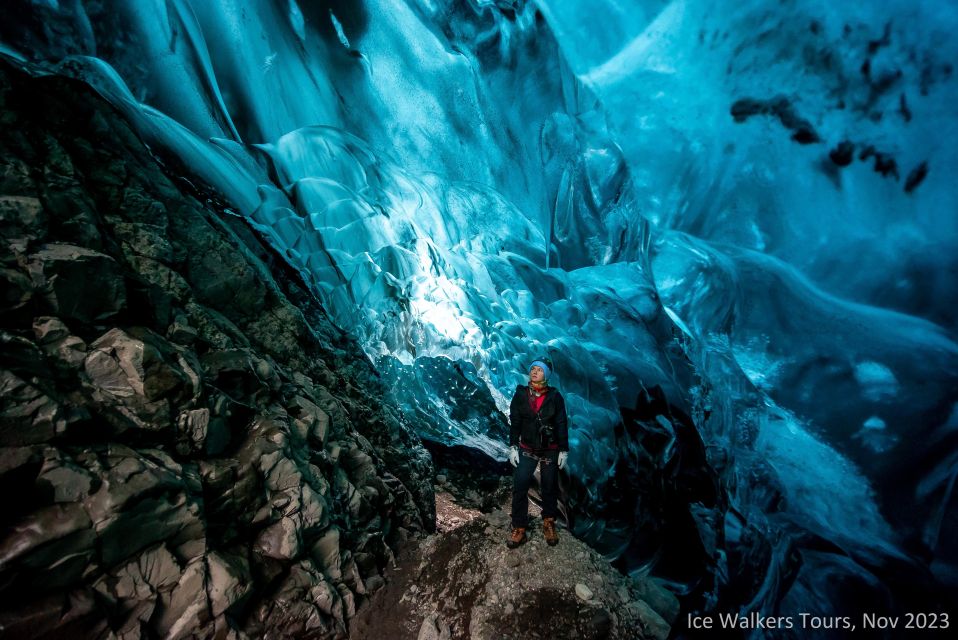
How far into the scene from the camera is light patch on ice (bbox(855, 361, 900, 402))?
4.84m

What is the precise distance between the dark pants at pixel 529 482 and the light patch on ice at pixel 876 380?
4325mm

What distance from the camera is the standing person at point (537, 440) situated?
11.7 ft

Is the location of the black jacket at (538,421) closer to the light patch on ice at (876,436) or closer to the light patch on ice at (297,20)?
the light patch on ice at (876,436)

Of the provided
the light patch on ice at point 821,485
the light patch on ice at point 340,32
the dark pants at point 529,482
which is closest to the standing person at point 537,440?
the dark pants at point 529,482

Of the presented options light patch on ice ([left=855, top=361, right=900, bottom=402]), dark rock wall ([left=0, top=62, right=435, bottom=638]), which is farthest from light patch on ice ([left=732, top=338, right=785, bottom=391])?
dark rock wall ([left=0, top=62, right=435, bottom=638])

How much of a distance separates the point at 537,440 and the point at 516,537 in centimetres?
90

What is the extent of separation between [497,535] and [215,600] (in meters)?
2.27

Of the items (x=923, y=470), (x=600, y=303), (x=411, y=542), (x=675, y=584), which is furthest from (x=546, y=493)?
(x=923, y=470)

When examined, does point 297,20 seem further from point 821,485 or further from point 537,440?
point 821,485

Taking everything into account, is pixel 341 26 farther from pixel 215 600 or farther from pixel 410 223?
pixel 215 600

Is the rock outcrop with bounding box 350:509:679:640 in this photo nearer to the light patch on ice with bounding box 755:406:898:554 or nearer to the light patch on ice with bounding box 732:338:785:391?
the light patch on ice with bounding box 755:406:898:554

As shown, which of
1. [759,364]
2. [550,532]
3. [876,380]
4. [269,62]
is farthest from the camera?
→ [759,364]

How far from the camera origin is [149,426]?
241cm

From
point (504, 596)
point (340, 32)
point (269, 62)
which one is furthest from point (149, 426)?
point (340, 32)
